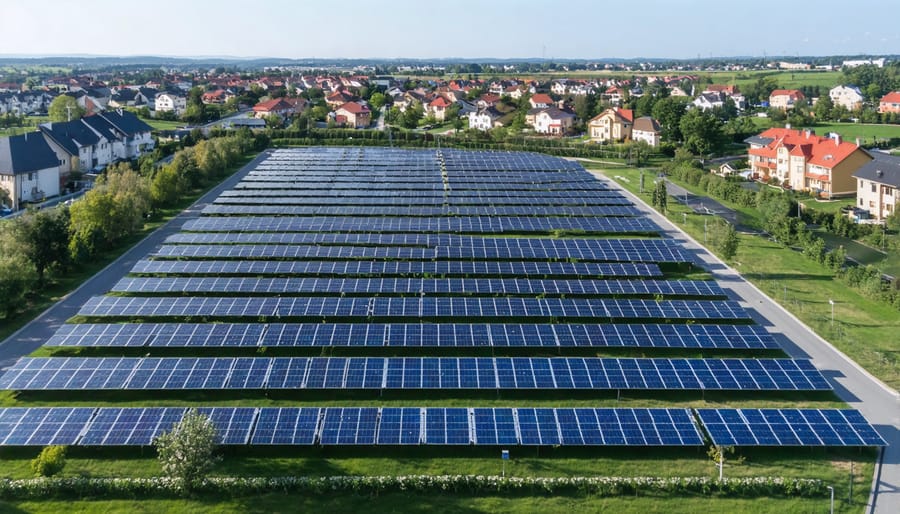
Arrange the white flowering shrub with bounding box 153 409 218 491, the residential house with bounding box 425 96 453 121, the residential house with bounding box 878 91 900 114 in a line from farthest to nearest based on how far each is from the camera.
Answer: the residential house with bounding box 425 96 453 121
the residential house with bounding box 878 91 900 114
the white flowering shrub with bounding box 153 409 218 491

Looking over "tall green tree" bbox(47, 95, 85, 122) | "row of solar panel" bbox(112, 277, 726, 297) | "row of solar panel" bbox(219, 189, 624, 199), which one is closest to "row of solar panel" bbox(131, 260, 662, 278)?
"row of solar panel" bbox(112, 277, 726, 297)

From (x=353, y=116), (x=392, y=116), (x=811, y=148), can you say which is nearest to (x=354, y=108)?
(x=353, y=116)

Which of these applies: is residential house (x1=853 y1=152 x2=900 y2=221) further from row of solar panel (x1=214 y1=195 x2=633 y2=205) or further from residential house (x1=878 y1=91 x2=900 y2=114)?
residential house (x1=878 y1=91 x2=900 y2=114)

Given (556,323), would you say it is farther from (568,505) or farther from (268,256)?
(268,256)

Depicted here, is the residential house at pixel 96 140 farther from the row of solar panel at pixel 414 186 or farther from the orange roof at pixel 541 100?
the orange roof at pixel 541 100

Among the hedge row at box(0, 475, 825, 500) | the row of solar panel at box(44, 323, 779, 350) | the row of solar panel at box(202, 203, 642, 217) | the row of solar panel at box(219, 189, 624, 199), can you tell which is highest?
the row of solar panel at box(219, 189, 624, 199)

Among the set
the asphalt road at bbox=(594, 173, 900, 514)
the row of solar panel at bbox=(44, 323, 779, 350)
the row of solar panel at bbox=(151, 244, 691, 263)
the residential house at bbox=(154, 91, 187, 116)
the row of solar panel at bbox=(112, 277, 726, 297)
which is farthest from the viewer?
the residential house at bbox=(154, 91, 187, 116)

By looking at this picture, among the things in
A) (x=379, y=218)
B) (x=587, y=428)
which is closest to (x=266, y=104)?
(x=379, y=218)
